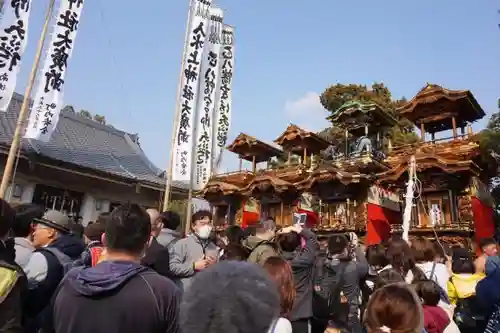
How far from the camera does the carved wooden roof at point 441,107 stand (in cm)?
1625

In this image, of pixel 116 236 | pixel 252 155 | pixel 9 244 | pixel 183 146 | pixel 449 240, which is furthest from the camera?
pixel 252 155

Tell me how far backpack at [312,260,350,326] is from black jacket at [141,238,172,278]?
5.60 ft

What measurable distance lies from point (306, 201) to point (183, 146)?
10.1 m

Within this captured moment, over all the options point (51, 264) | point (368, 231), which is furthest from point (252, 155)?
point (51, 264)

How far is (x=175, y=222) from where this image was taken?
4.46 m

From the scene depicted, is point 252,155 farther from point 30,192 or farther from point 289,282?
point 289,282

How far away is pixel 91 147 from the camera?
Answer: 19.8m

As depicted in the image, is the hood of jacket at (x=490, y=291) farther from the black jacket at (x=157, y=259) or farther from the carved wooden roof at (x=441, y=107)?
the carved wooden roof at (x=441, y=107)

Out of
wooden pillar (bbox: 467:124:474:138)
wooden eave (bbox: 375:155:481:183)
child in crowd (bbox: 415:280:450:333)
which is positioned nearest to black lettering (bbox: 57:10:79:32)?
child in crowd (bbox: 415:280:450:333)

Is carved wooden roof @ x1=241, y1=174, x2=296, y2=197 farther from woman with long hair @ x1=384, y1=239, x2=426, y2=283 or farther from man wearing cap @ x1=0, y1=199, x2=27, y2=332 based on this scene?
man wearing cap @ x1=0, y1=199, x2=27, y2=332

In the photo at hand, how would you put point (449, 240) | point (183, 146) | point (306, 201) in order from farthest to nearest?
1. point (306, 201)
2. point (449, 240)
3. point (183, 146)

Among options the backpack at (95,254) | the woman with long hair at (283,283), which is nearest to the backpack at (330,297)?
the woman with long hair at (283,283)

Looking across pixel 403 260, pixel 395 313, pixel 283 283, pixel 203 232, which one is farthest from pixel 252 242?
pixel 395 313

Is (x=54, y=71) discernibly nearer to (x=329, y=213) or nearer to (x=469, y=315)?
(x=469, y=315)
